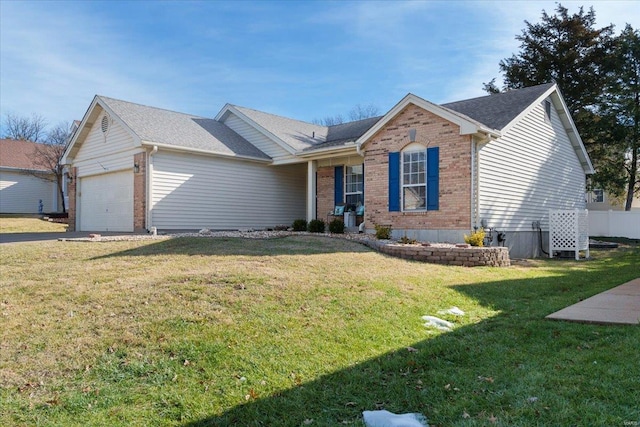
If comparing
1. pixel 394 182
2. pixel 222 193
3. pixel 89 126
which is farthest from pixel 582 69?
pixel 89 126

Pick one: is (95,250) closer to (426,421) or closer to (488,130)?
(426,421)

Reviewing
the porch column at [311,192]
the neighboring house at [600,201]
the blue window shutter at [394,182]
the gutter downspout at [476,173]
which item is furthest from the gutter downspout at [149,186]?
the neighboring house at [600,201]

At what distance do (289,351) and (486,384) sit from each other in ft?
6.03

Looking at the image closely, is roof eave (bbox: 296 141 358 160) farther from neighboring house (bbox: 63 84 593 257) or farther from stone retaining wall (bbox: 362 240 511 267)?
stone retaining wall (bbox: 362 240 511 267)

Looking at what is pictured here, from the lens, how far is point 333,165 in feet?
56.3

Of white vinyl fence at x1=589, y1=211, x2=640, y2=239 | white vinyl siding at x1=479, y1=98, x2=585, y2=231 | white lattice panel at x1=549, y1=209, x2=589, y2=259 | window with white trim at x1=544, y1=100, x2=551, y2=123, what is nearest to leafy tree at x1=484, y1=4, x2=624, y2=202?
white vinyl fence at x1=589, y1=211, x2=640, y2=239

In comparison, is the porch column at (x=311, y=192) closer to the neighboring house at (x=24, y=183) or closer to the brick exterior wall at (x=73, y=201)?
the brick exterior wall at (x=73, y=201)

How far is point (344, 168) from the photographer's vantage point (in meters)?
17.0

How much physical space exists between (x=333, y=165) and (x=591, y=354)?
13.5 m

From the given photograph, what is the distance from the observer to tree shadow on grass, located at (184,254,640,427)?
10.4 feet

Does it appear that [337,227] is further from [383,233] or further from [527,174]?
[527,174]

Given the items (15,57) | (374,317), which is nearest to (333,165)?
(374,317)

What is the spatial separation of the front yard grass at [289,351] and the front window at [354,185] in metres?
8.93

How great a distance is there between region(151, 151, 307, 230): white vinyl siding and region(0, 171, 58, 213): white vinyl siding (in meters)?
18.4
